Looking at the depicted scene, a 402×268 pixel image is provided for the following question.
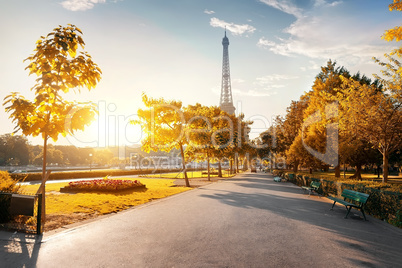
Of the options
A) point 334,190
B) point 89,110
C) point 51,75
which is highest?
point 51,75

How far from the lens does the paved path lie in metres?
5.11

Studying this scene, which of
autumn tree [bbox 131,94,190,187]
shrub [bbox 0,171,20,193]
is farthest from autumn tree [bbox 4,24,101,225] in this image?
autumn tree [bbox 131,94,190,187]

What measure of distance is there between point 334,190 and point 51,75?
1524 cm

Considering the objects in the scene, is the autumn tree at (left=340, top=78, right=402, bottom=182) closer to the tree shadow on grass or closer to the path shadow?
the path shadow

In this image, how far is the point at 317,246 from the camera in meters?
6.14

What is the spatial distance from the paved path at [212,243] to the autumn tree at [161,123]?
1305 cm

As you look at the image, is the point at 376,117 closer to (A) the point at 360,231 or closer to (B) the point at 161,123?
(A) the point at 360,231

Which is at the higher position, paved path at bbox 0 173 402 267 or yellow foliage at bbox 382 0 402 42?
yellow foliage at bbox 382 0 402 42

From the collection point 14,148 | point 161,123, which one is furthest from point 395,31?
point 14,148

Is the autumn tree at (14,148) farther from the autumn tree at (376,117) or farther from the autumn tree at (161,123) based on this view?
the autumn tree at (376,117)

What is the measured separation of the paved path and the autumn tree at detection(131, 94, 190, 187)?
1305cm

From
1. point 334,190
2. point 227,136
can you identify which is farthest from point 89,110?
point 227,136

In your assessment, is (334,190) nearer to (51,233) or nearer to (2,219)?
(51,233)

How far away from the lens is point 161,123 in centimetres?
2234
